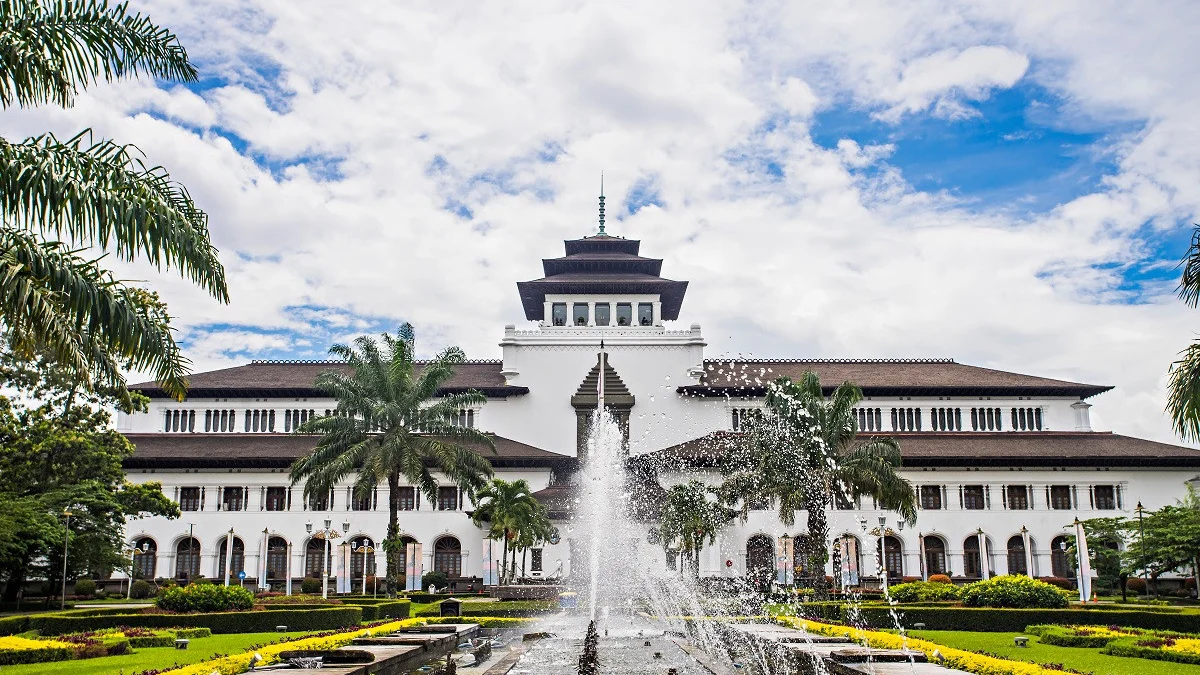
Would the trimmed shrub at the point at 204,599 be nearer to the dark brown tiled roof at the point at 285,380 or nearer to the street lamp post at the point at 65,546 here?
the street lamp post at the point at 65,546

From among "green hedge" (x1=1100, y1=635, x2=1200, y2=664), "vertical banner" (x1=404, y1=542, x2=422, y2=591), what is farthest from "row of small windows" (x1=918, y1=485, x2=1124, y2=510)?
"green hedge" (x1=1100, y1=635, x2=1200, y2=664)

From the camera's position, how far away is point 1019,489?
175 ft

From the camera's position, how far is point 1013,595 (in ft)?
85.1

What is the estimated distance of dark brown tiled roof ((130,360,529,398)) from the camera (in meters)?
57.0

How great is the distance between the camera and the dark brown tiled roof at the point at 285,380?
57031mm

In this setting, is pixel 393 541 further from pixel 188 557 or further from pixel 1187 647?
pixel 1187 647

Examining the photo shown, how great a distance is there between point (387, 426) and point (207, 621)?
49.4ft

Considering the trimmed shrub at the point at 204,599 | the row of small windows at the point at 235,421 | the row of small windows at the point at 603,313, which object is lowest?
the trimmed shrub at the point at 204,599

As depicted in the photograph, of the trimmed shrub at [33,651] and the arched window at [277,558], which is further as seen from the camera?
the arched window at [277,558]

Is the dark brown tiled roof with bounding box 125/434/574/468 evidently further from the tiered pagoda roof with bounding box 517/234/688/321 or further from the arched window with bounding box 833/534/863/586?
the arched window with bounding box 833/534/863/586

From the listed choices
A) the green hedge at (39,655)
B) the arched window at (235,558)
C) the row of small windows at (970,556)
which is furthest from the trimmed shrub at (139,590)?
the green hedge at (39,655)

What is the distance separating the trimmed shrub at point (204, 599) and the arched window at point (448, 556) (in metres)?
27.2

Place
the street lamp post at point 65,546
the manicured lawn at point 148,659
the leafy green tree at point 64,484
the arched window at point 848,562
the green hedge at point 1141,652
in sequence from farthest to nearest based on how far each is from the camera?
the arched window at point 848,562 → the leafy green tree at point 64,484 → the street lamp post at point 65,546 → the green hedge at point 1141,652 → the manicured lawn at point 148,659

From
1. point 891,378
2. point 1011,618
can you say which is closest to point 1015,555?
point 891,378
